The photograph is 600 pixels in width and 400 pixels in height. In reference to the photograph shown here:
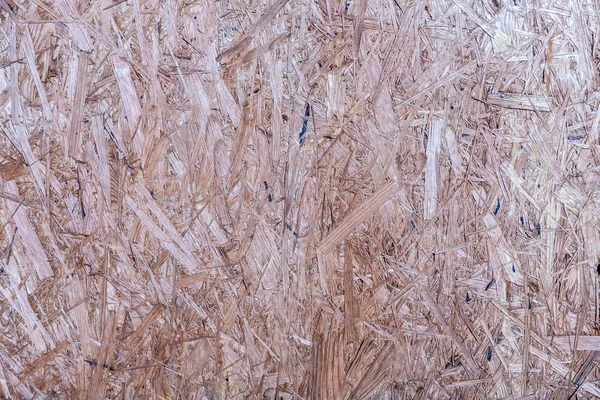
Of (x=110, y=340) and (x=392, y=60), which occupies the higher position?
(x=392, y=60)

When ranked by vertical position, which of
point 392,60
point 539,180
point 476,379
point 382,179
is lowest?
point 476,379

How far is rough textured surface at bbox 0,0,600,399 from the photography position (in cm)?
104

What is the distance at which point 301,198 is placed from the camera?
41.4 inches

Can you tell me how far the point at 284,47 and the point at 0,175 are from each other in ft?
2.22

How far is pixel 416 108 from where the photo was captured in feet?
3.42

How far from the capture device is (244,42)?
103 cm

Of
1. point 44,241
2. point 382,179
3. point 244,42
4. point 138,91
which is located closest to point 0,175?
point 44,241

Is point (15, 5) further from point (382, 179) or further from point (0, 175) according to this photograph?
point (382, 179)

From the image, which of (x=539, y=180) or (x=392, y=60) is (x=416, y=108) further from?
(x=539, y=180)

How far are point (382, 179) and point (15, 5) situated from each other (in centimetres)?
87

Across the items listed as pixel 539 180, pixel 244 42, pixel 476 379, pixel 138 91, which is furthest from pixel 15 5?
pixel 476 379

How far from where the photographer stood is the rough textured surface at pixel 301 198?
40.8 inches

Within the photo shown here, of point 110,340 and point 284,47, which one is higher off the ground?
point 284,47

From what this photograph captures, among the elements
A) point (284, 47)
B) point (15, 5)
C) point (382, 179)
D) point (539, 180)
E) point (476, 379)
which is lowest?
point (476, 379)
